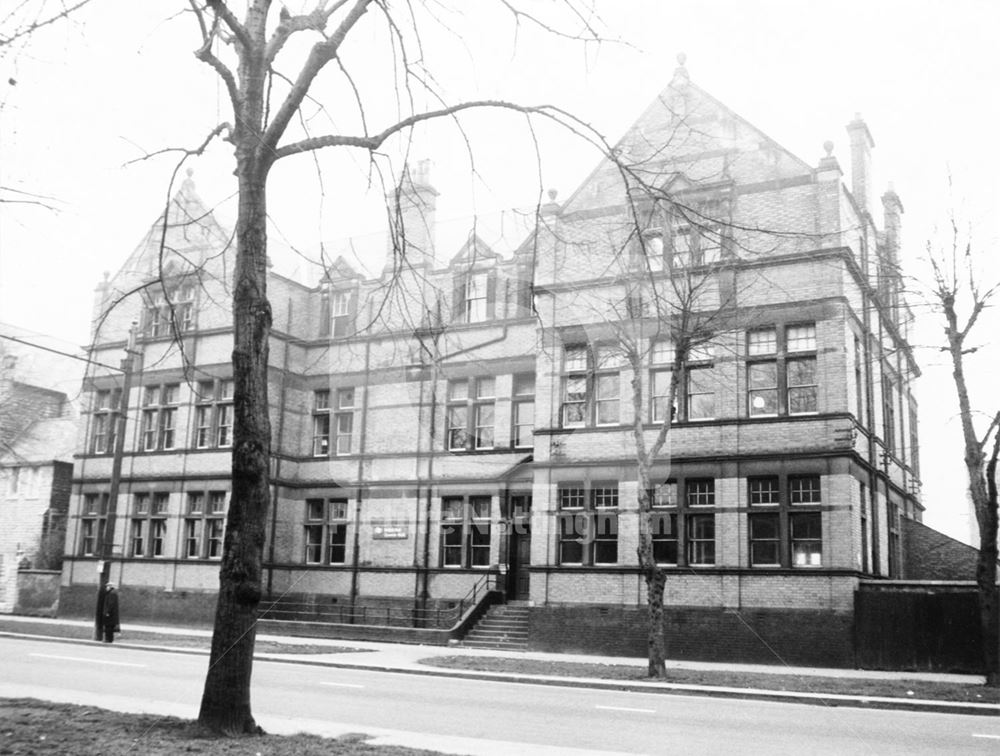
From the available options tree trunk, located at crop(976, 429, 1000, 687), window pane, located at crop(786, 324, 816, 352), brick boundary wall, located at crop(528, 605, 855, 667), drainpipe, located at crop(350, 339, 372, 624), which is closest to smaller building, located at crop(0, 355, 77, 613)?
drainpipe, located at crop(350, 339, 372, 624)

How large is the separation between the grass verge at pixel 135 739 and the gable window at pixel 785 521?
685 inches

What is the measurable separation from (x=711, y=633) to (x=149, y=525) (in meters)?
22.5

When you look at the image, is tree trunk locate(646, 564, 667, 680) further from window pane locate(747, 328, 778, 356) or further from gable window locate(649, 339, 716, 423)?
window pane locate(747, 328, 778, 356)

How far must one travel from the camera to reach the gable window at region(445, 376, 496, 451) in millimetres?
33281

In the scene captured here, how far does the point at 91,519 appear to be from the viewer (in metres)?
38.9

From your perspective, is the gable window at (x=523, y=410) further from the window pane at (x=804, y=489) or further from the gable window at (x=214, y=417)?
the gable window at (x=214, y=417)

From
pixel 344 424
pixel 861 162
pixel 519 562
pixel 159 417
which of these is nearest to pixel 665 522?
pixel 519 562

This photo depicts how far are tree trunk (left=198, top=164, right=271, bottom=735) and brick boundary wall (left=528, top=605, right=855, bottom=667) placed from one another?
17792 mm

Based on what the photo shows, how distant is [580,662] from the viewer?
23922 mm

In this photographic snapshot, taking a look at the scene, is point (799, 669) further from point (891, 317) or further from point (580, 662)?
point (891, 317)

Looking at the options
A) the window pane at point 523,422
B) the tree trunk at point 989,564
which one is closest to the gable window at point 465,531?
the window pane at point 523,422

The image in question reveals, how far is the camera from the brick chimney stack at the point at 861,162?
102 ft

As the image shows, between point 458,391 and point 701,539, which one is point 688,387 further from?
point 458,391

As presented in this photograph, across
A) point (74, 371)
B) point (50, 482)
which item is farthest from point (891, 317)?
point (74, 371)
